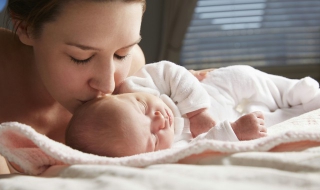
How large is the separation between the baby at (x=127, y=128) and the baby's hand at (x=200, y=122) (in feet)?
0.44

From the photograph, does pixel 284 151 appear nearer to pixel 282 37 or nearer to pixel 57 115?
pixel 57 115

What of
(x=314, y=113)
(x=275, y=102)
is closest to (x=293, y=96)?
(x=275, y=102)

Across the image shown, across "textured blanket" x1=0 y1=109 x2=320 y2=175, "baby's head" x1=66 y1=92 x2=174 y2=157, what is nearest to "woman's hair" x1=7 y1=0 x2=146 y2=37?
"baby's head" x1=66 y1=92 x2=174 y2=157

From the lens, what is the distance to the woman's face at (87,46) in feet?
3.99

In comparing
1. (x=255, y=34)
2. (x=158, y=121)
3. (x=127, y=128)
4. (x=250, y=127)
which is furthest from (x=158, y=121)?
(x=255, y=34)

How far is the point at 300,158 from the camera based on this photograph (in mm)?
862

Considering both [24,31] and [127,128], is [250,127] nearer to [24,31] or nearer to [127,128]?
[127,128]

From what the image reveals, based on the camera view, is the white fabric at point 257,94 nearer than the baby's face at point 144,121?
No

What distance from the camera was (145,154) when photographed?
3.23 feet

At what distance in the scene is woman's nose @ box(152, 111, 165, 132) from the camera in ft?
4.08

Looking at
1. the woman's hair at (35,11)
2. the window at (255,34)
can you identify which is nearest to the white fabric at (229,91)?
the woman's hair at (35,11)

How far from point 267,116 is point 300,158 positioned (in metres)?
0.71

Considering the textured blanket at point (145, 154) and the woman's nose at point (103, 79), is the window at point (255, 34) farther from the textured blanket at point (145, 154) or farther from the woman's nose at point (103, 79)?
the textured blanket at point (145, 154)

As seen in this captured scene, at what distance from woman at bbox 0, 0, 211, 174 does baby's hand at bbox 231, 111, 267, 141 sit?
32 centimetres
